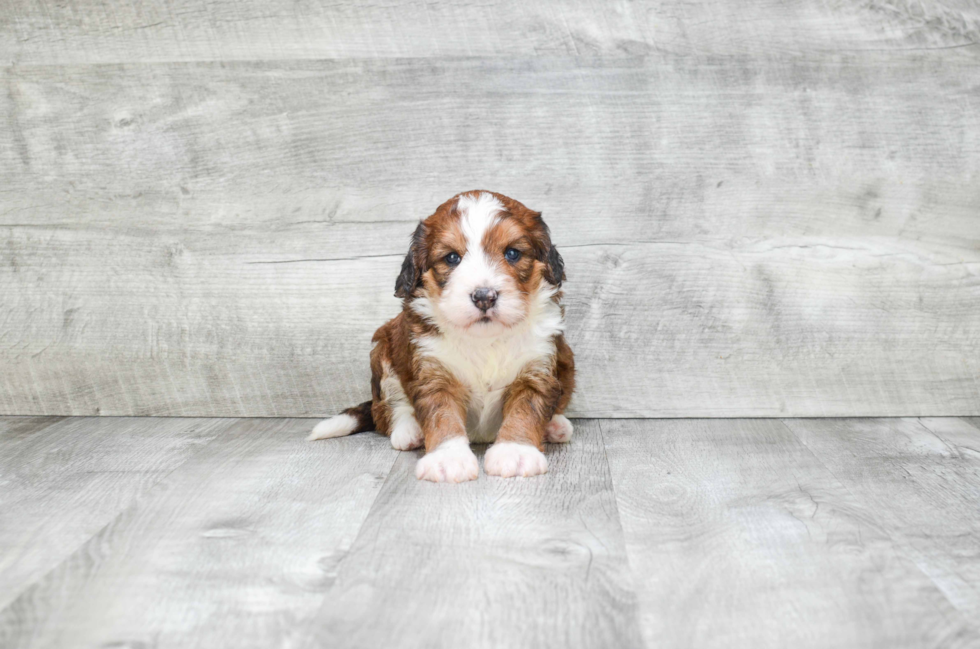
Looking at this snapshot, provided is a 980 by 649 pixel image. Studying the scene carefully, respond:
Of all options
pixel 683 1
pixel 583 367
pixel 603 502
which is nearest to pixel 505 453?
pixel 603 502

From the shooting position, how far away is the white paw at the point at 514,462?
2.45 metres

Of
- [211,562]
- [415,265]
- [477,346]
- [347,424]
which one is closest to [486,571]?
[211,562]

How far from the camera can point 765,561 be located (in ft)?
5.85

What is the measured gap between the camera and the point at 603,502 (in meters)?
2.21

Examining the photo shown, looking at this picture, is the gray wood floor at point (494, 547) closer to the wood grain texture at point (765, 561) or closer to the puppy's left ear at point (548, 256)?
the wood grain texture at point (765, 561)

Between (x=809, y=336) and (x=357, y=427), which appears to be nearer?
(x=357, y=427)

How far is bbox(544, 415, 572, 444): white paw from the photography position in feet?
9.70

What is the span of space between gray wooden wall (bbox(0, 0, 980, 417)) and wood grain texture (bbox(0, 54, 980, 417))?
1 centimetres

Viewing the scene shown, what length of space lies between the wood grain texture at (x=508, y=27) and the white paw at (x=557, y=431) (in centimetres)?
151

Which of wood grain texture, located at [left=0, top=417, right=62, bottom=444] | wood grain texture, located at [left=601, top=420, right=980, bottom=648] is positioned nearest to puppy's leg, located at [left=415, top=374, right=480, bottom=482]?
wood grain texture, located at [left=601, top=420, right=980, bottom=648]

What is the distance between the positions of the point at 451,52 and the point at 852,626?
2596 mm

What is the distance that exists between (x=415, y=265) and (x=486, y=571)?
4.08 feet

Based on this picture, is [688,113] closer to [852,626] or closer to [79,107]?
[852,626]

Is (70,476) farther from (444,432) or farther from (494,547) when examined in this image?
(494,547)
